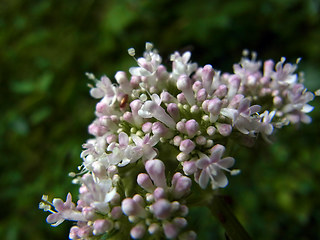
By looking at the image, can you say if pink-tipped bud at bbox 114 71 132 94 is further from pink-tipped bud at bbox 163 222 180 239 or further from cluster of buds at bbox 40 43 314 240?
pink-tipped bud at bbox 163 222 180 239

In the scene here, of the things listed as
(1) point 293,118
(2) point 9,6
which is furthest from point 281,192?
(2) point 9,6

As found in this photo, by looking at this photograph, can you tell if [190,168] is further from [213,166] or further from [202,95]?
[202,95]

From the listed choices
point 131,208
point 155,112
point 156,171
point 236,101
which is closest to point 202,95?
point 236,101

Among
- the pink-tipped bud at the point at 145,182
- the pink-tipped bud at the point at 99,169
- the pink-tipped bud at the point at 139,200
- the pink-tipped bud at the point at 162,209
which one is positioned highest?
the pink-tipped bud at the point at 99,169

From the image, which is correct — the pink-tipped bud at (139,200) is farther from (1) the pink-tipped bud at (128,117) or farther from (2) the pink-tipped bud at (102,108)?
(2) the pink-tipped bud at (102,108)

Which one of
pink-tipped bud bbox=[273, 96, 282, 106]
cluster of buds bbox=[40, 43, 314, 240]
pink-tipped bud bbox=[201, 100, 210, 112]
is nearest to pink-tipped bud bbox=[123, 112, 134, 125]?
cluster of buds bbox=[40, 43, 314, 240]

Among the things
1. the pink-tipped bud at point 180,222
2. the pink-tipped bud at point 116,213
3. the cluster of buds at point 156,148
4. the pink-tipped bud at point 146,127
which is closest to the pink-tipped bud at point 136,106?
the cluster of buds at point 156,148

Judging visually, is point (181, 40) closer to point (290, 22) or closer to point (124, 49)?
point (124, 49)
